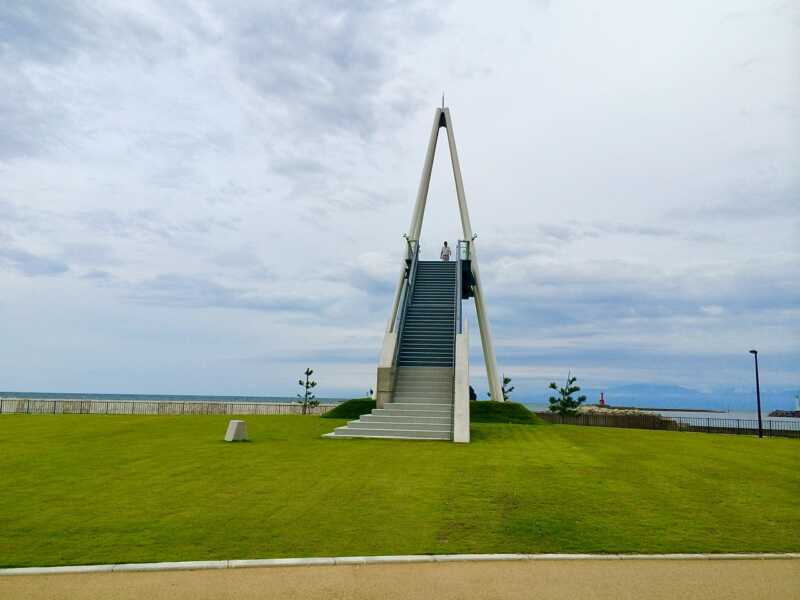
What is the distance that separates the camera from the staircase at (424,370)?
58.6 ft

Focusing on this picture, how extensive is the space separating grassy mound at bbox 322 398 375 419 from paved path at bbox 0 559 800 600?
2179cm

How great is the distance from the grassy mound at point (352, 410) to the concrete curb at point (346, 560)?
844 inches

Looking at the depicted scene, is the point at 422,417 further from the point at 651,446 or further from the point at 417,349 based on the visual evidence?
the point at 651,446

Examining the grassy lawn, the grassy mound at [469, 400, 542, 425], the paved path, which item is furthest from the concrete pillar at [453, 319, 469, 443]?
the paved path

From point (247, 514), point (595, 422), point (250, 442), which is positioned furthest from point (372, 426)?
point (595, 422)

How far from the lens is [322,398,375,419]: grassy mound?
91.6 feet

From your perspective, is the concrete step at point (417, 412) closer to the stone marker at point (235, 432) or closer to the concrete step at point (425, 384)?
the concrete step at point (425, 384)

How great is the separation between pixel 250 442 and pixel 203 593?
37.0ft

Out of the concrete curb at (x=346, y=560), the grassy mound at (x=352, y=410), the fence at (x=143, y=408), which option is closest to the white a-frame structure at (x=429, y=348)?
the grassy mound at (x=352, y=410)

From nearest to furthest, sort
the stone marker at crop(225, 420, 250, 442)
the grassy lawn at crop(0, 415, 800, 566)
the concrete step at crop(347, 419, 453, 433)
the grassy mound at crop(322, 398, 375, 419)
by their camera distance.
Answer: the grassy lawn at crop(0, 415, 800, 566)
the stone marker at crop(225, 420, 250, 442)
the concrete step at crop(347, 419, 453, 433)
the grassy mound at crop(322, 398, 375, 419)

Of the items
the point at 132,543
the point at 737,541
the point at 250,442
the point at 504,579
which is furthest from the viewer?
the point at 250,442

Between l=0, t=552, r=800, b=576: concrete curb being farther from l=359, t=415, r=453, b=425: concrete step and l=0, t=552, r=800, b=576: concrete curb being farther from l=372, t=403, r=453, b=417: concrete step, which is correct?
l=372, t=403, r=453, b=417: concrete step

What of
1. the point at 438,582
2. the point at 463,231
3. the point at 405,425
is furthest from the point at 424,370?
the point at 438,582

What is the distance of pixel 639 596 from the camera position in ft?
17.8
